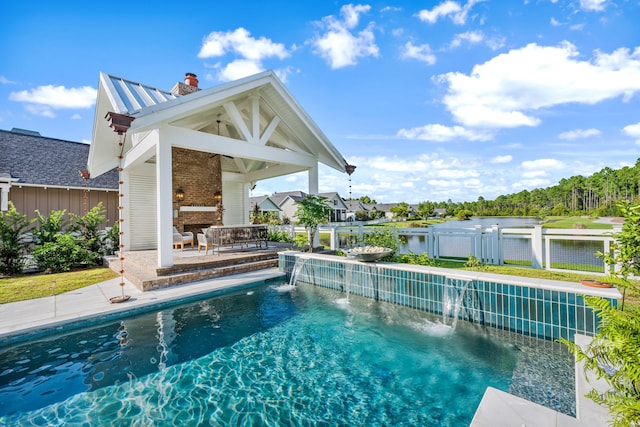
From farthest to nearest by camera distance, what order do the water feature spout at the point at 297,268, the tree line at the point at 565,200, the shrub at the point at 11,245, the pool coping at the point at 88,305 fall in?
the tree line at the point at 565,200 < the shrub at the point at 11,245 < the water feature spout at the point at 297,268 < the pool coping at the point at 88,305

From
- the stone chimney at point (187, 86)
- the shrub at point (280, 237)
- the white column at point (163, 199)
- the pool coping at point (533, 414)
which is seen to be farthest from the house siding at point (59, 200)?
the pool coping at point (533, 414)

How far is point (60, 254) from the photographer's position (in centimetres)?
884

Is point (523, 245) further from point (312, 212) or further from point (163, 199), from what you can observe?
point (163, 199)

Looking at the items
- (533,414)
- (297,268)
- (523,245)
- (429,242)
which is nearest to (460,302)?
(533,414)

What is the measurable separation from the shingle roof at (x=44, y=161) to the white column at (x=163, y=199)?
8.81 meters

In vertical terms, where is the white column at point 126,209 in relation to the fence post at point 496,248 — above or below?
above

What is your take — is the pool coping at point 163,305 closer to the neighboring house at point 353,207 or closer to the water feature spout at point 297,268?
the water feature spout at point 297,268

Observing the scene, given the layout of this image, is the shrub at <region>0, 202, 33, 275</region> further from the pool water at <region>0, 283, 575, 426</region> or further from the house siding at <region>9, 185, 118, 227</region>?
the pool water at <region>0, 283, 575, 426</region>

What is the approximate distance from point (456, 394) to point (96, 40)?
513 inches

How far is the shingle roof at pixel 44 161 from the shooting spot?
1174 cm

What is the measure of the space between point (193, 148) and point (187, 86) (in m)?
5.64

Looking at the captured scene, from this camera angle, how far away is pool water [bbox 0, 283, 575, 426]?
2.79m

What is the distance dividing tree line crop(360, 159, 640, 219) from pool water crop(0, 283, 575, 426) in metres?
43.6

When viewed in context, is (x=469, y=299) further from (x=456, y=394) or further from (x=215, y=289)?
(x=215, y=289)
